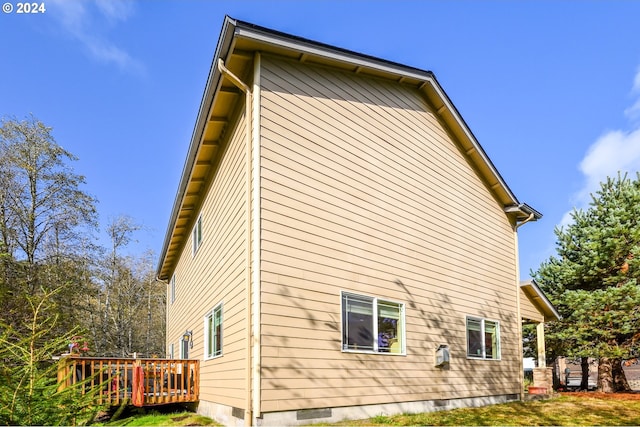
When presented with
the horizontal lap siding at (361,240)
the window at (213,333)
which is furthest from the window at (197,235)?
the horizontal lap siding at (361,240)

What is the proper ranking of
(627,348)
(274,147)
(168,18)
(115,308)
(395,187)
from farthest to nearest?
(115,308)
(627,348)
(168,18)
(395,187)
(274,147)

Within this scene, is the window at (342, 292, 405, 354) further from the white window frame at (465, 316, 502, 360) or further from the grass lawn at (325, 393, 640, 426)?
the white window frame at (465, 316, 502, 360)

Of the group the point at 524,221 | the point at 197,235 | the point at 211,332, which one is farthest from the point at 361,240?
the point at 524,221

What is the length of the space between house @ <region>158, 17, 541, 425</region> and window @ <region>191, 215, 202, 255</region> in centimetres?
36

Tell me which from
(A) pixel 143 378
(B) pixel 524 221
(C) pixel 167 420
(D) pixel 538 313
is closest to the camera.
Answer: (C) pixel 167 420

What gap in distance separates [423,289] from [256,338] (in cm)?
462

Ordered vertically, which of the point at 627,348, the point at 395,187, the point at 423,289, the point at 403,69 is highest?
the point at 403,69

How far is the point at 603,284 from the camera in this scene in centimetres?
1822

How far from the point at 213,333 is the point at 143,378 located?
1.61 meters

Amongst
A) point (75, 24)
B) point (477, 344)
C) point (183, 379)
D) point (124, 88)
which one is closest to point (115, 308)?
point (124, 88)

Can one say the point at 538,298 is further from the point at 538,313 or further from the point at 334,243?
the point at 334,243

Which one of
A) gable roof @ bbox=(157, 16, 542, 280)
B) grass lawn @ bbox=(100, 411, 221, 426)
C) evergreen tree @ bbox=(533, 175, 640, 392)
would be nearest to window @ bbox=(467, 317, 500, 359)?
gable roof @ bbox=(157, 16, 542, 280)

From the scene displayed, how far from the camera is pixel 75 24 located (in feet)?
49.0

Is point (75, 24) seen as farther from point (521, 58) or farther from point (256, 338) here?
point (521, 58)
